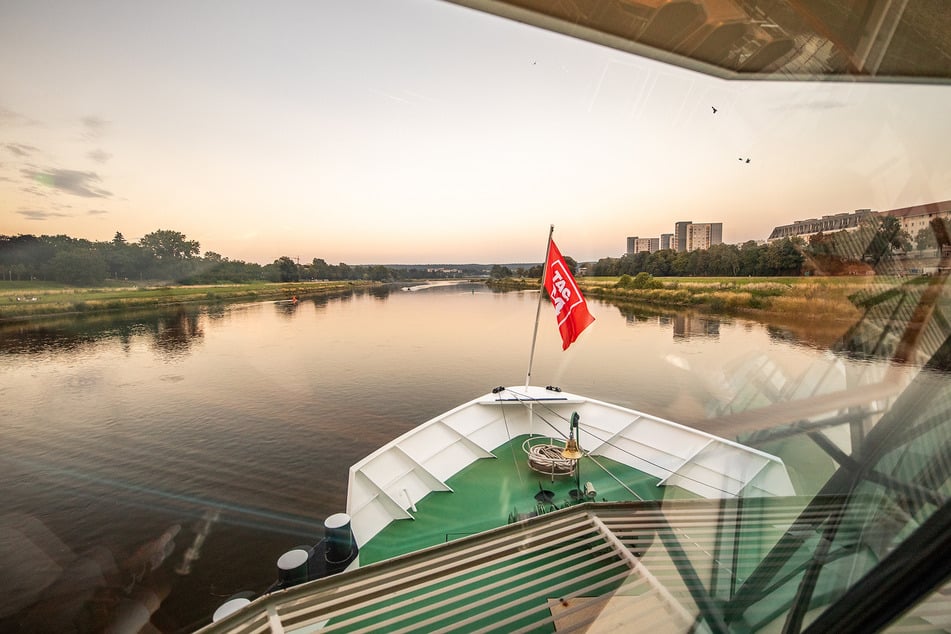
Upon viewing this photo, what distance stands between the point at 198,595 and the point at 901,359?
4.92 metres

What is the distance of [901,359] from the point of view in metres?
0.47

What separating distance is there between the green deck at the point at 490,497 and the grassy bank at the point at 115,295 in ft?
47.6

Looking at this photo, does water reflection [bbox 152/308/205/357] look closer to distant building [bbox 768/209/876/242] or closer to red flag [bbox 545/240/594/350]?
red flag [bbox 545/240/594/350]

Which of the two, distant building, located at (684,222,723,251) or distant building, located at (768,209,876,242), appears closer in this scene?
distant building, located at (768,209,876,242)

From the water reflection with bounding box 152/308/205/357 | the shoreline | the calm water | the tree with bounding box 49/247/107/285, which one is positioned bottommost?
the calm water

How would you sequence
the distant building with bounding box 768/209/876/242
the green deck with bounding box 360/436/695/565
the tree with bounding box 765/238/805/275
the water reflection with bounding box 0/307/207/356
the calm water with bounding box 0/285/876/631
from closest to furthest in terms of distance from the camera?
the distant building with bounding box 768/209/876/242
the tree with bounding box 765/238/805/275
the green deck with bounding box 360/436/695/565
the calm water with bounding box 0/285/876/631
the water reflection with bounding box 0/307/207/356

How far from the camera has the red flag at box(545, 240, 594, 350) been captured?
12.0 feet

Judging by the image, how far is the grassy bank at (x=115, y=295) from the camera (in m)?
12.2

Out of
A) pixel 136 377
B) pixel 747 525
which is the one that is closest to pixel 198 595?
pixel 747 525

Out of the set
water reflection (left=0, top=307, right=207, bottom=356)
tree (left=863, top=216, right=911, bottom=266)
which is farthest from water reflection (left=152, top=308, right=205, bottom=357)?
tree (left=863, top=216, right=911, bottom=266)

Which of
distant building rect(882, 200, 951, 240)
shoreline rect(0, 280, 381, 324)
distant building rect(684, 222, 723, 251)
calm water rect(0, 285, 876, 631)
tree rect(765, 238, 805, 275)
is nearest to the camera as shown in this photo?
distant building rect(882, 200, 951, 240)

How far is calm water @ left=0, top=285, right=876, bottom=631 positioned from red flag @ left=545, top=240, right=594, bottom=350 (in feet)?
3.25

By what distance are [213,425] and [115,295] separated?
1982cm

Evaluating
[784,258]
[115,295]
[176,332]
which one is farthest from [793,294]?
[115,295]
